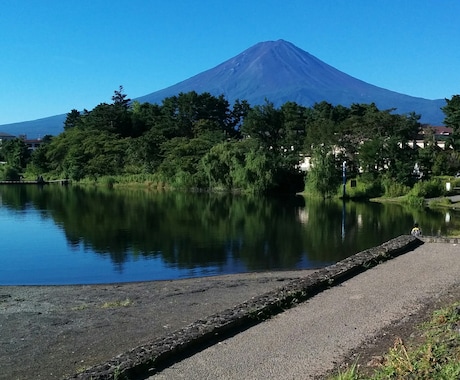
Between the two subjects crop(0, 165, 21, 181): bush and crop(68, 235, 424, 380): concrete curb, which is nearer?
crop(68, 235, 424, 380): concrete curb

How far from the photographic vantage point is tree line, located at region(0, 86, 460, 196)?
40750mm

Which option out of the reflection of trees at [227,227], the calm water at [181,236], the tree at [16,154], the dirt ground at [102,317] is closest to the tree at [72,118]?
the tree at [16,154]

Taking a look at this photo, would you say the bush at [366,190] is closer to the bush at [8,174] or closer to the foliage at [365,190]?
the foliage at [365,190]

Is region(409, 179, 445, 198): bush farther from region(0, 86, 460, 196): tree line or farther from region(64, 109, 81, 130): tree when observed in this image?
region(64, 109, 81, 130): tree

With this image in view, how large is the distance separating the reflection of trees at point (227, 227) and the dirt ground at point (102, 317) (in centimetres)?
364

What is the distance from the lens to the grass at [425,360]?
4.70 meters

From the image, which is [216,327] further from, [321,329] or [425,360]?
[425,360]

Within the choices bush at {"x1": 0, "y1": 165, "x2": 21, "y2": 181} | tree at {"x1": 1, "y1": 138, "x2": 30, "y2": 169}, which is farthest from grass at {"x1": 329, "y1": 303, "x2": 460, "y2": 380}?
tree at {"x1": 1, "y1": 138, "x2": 30, "y2": 169}

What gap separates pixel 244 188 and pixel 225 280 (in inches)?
1236

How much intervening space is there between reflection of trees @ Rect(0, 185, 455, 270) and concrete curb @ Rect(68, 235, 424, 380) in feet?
21.2

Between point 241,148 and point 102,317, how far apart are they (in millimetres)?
38403

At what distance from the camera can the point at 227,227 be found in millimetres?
24766

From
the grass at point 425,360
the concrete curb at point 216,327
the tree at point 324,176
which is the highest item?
the tree at point 324,176

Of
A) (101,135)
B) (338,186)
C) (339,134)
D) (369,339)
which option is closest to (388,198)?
(338,186)
